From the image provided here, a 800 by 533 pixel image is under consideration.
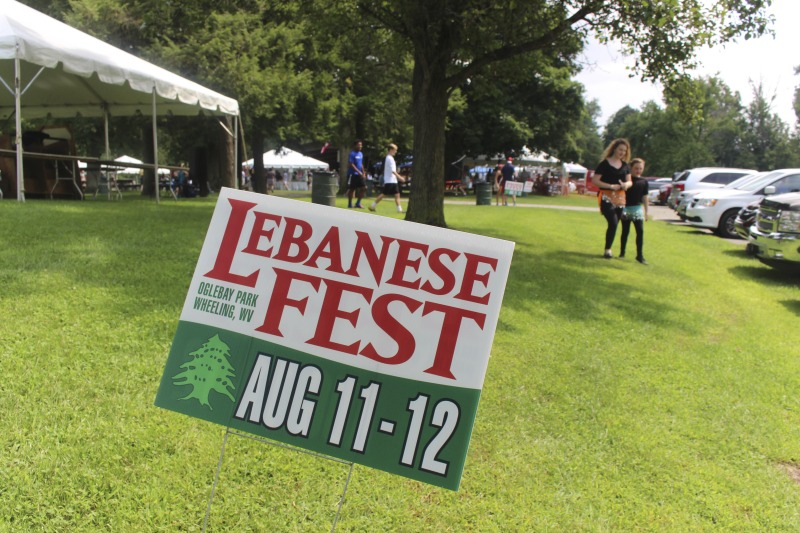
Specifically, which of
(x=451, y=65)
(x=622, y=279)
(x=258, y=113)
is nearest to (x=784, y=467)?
(x=622, y=279)

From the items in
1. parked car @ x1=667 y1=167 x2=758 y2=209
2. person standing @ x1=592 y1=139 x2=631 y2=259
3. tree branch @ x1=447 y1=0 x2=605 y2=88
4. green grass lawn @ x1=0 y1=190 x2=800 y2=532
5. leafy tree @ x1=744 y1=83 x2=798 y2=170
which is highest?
leafy tree @ x1=744 y1=83 x2=798 y2=170

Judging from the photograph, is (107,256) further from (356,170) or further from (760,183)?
(760,183)

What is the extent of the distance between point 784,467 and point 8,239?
23.9ft

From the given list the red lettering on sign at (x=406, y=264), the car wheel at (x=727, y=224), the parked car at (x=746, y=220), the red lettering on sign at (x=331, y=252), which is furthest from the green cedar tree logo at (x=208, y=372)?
the car wheel at (x=727, y=224)

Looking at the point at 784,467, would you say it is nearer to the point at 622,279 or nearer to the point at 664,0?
the point at 622,279

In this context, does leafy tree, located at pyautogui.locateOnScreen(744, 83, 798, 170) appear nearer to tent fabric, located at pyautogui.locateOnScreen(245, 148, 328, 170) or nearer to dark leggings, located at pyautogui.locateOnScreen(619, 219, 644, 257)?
tent fabric, located at pyautogui.locateOnScreen(245, 148, 328, 170)

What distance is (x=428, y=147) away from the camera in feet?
33.9

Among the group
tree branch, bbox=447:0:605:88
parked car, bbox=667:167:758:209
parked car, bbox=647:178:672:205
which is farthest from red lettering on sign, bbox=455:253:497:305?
parked car, bbox=647:178:672:205

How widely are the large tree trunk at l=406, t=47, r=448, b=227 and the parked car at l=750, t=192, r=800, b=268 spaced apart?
17.5ft

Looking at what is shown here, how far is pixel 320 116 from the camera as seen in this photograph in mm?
23109

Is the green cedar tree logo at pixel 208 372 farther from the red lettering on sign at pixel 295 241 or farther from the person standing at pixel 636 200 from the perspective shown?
the person standing at pixel 636 200

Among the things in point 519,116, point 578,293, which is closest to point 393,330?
point 578,293

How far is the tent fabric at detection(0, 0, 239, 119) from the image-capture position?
918 cm

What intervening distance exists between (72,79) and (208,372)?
14.8 m
